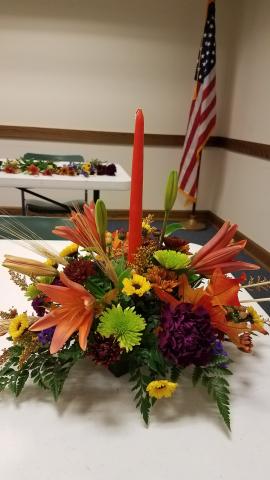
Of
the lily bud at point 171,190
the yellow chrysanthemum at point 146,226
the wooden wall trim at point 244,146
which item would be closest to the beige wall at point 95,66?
the wooden wall trim at point 244,146

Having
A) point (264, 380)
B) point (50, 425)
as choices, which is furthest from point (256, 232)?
point (50, 425)

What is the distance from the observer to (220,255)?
52 centimetres

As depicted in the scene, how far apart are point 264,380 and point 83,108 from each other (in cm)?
357

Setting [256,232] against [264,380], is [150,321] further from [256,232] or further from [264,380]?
[256,232]

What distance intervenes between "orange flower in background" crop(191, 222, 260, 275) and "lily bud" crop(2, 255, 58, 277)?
203 millimetres

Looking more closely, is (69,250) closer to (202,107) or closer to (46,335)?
(46,335)

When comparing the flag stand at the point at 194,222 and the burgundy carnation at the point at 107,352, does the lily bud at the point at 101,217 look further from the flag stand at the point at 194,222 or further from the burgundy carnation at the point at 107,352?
the flag stand at the point at 194,222

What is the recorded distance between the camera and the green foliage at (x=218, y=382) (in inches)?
18.6

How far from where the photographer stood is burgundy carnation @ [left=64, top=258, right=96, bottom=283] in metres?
0.48

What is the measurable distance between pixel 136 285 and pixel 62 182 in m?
1.90

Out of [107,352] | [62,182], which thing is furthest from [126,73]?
[107,352]

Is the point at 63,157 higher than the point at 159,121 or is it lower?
lower

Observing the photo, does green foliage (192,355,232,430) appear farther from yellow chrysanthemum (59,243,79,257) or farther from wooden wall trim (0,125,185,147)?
wooden wall trim (0,125,185,147)

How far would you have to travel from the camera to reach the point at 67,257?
573 millimetres
